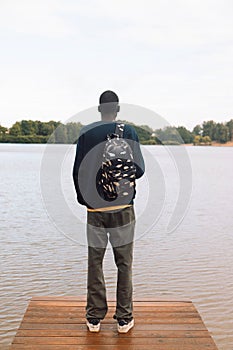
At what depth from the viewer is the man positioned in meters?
3.62

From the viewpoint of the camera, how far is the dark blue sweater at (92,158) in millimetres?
3615

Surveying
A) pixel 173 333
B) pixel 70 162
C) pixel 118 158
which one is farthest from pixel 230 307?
pixel 118 158

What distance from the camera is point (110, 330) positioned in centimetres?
381

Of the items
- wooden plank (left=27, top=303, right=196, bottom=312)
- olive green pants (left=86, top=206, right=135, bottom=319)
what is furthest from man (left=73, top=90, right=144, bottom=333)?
wooden plank (left=27, top=303, right=196, bottom=312)

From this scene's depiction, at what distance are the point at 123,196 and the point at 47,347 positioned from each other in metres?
1.19

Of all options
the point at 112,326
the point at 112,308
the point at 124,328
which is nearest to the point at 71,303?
the point at 112,308

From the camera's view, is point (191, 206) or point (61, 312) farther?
point (191, 206)

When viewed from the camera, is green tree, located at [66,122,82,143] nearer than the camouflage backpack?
No

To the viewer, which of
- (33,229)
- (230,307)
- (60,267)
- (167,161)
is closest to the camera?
(167,161)

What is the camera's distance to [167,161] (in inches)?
175

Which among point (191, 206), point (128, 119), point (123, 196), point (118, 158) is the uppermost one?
point (128, 119)

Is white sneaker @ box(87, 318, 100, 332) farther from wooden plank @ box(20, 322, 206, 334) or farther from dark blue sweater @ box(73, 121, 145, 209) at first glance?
dark blue sweater @ box(73, 121, 145, 209)

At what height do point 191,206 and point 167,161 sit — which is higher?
point 167,161

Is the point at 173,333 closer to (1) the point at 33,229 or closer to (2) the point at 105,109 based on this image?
(2) the point at 105,109
